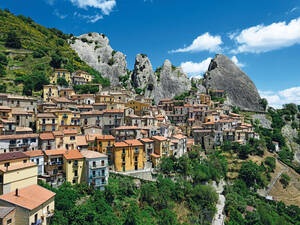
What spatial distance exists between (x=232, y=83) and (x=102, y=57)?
70619mm

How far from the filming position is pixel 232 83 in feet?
331

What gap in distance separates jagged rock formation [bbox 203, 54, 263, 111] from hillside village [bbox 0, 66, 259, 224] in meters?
36.3

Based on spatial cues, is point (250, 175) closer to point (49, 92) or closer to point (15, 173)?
point (15, 173)

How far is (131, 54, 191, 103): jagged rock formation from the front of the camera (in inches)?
3645

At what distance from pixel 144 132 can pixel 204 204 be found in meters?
20.0

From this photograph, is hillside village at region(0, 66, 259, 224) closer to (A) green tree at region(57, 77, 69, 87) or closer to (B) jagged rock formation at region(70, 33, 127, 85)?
(A) green tree at region(57, 77, 69, 87)

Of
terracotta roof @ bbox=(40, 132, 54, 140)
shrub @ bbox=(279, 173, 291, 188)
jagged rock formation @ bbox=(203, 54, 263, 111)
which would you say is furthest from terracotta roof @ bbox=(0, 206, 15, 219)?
jagged rock formation @ bbox=(203, 54, 263, 111)

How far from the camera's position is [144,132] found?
151 feet

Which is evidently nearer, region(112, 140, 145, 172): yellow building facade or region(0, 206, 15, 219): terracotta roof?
region(0, 206, 15, 219): terracotta roof

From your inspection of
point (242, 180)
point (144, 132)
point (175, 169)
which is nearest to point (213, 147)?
point (242, 180)

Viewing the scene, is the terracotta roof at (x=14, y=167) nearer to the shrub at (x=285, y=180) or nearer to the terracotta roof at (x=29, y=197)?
the terracotta roof at (x=29, y=197)

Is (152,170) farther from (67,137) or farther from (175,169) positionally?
(67,137)

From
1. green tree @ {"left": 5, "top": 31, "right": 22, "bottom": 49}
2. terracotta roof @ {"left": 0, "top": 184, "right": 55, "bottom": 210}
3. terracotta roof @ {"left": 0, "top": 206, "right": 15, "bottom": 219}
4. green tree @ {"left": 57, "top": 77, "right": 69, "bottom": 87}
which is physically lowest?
terracotta roof @ {"left": 0, "top": 206, "right": 15, "bottom": 219}

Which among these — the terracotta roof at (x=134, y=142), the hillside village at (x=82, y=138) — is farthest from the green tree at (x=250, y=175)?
the terracotta roof at (x=134, y=142)
